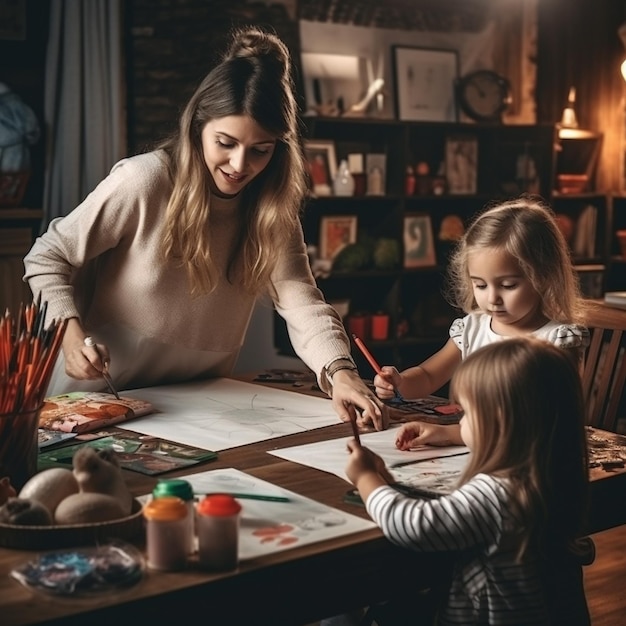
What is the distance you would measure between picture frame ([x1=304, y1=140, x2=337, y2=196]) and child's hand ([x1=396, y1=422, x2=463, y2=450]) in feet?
11.5

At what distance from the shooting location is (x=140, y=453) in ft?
5.99

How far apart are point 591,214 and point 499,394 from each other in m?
5.36

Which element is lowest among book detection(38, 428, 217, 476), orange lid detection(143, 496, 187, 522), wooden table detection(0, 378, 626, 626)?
wooden table detection(0, 378, 626, 626)

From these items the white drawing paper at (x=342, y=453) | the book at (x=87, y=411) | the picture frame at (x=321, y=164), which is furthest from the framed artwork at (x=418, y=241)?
the white drawing paper at (x=342, y=453)

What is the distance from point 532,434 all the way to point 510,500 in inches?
3.9

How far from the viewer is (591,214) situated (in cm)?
658

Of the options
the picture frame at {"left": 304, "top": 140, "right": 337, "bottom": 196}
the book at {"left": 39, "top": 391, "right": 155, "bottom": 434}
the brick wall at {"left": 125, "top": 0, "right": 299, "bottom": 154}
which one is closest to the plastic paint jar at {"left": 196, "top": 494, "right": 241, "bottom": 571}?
the book at {"left": 39, "top": 391, "right": 155, "bottom": 434}

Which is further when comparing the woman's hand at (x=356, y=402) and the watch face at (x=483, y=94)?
the watch face at (x=483, y=94)

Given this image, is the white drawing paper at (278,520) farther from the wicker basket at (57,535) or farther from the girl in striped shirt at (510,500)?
the wicker basket at (57,535)

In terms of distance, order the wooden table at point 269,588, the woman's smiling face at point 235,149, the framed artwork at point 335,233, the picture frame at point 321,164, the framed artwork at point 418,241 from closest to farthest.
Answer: the wooden table at point 269,588 < the woman's smiling face at point 235,149 < the picture frame at point 321,164 < the framed artwork at point 335,233 < the framed artwork at point 418,241

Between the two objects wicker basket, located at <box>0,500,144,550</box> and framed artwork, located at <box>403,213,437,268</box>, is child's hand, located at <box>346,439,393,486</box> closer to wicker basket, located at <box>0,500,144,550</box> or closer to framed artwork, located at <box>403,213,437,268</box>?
wicker basket, located at <box>0,500,144,550</box>

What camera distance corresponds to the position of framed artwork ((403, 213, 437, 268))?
5777mm

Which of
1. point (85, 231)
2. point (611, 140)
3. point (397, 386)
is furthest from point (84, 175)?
point (611, 140)

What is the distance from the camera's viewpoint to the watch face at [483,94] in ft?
19.6
